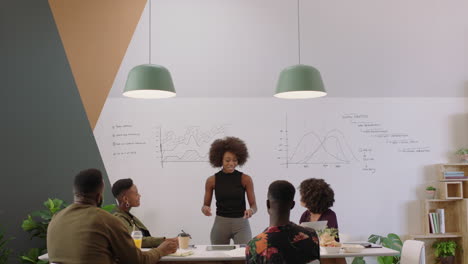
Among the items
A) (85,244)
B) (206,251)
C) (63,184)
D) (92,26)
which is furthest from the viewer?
(92,26)

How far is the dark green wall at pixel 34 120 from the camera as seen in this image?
187 inches

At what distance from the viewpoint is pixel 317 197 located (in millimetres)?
3775

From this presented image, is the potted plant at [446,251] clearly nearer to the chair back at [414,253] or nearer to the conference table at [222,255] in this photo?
the chair back at [414,253]

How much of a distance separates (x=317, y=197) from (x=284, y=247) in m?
1.66

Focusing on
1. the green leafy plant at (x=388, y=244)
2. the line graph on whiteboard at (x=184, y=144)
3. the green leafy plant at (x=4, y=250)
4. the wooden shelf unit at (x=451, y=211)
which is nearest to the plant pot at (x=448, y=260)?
the wooden shelf unit at (x=451, y=211)

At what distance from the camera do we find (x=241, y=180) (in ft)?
15.0

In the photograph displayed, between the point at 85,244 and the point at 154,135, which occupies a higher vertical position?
the point at 154,135

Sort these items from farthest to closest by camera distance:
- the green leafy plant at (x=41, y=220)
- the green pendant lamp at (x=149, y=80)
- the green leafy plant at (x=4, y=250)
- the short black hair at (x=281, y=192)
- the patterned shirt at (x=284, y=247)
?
1. the green leafy plant at (x=41, y=220)
2. the green leafy plant at (x=4, y=250)
3. the green pendant lamp at (x=149, y=80)
4. the short black hair at (x=281, y=192)
5. the patterned shirt at (x=284, y=247)

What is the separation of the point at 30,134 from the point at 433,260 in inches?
197

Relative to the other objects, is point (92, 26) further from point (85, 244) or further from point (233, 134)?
point (85, 244)

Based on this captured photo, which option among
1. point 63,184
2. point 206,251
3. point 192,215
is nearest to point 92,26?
point 63,184

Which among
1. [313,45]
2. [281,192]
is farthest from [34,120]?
[281,192]

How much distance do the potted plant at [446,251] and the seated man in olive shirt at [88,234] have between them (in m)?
4.39

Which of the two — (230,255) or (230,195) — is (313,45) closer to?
(230,195)
